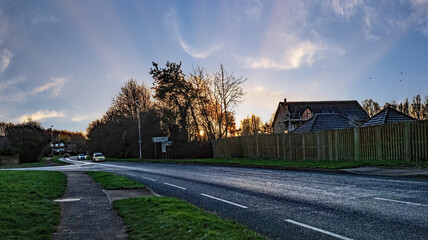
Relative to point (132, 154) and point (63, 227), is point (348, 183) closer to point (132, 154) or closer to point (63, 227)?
point (63, 227)

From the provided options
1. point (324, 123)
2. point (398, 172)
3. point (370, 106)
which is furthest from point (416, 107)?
point (398, 172)

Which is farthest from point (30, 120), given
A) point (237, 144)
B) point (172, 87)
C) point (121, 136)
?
point (237, 144)

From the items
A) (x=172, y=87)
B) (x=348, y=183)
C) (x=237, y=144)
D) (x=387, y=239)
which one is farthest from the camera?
(x=172, y=87)

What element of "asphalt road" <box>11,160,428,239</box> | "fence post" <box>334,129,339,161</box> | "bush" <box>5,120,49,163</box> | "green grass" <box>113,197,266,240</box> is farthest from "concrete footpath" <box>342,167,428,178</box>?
"bush" <box>5,120,49,163</box>

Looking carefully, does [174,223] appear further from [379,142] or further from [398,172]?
[379,142]

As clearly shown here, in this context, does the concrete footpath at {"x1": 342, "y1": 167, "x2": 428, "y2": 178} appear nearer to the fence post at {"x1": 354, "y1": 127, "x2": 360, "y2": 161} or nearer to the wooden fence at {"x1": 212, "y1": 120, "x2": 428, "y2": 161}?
the wooden fence at {"x1": 212, "y1": 120, "x2": 428, "y2": 161}

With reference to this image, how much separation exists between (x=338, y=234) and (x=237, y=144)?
30.8 m

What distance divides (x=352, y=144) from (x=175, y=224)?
18167mm

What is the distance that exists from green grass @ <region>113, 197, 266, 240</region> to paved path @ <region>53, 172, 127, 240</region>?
261 millimetres

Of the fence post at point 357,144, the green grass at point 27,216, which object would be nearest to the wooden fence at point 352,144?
the fence post at point 357,144

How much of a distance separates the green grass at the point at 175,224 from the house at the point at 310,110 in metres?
58.8

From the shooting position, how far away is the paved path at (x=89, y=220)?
638 centimetres

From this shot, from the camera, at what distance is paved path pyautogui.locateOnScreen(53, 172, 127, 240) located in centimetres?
638

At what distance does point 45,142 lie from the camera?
6134 centimetres
